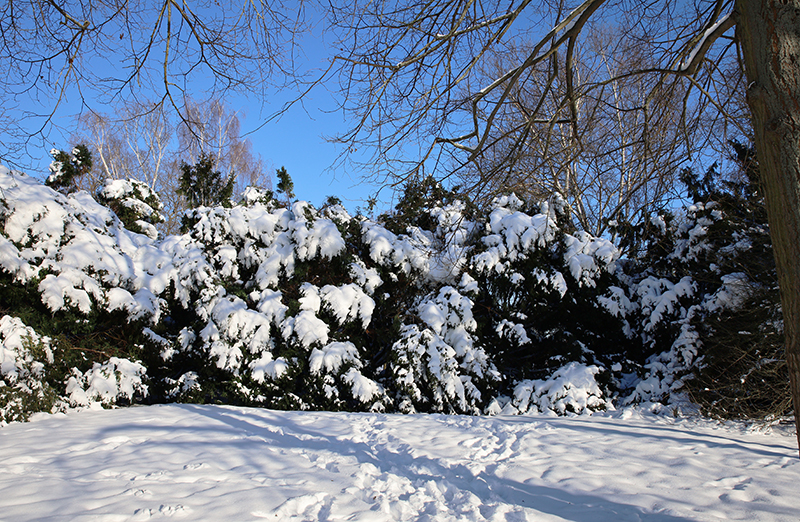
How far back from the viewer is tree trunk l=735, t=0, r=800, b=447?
80.1 inches

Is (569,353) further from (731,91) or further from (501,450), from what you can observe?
(731,91)

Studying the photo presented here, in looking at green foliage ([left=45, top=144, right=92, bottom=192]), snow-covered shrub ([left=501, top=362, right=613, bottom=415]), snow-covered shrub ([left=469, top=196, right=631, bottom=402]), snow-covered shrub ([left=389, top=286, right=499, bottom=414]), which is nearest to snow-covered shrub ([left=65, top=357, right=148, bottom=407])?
snow-covered shrub ([left=389, top=286, right=499, bottom=414])

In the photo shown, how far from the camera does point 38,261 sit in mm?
5312

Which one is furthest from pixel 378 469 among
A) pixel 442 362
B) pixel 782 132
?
pixel 782 132

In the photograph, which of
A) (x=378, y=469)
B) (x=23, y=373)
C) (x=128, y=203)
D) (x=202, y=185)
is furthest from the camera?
(x=202, y=185)

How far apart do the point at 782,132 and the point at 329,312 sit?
5406 millimetres


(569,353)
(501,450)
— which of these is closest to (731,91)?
(501,450)

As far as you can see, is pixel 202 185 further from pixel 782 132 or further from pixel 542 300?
pixel 782 132

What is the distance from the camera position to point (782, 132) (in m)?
2.06

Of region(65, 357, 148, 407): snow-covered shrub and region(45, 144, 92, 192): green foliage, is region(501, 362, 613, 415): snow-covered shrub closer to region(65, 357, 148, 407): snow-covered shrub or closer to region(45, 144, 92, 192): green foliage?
region(65, 357, 148, 407): snow-covered shrub

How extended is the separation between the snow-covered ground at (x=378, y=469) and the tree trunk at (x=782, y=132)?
5.64 feet

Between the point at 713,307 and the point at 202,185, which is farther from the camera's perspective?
the point at 202,185

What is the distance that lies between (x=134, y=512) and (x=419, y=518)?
1.75 meters

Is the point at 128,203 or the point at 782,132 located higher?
the point at 128,203
